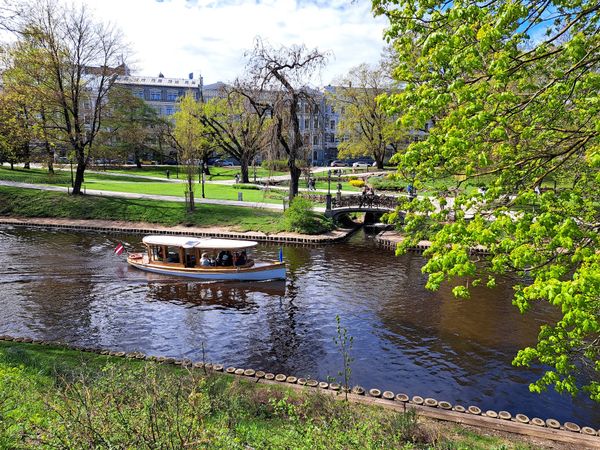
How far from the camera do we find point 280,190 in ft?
167

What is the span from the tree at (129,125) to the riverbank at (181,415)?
52.5 m

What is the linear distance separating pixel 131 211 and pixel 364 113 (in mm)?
35883

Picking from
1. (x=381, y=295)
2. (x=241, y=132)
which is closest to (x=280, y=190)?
(x=241, y=132)

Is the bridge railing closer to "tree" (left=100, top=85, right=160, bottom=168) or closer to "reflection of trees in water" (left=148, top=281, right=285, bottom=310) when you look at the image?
"reflection of trees in water" (left=148, top=281, right=285, bottom=310)

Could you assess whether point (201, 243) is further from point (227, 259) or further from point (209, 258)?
point (227, 259)

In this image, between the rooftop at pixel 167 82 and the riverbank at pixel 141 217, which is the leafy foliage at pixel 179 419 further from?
the rooftop at pixel 167 82

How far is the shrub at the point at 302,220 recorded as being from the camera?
34.8 metres

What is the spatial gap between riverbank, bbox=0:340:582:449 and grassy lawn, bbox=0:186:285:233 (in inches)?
923

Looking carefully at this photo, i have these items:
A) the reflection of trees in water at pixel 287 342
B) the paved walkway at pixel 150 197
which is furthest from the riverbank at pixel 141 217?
the reflection of trees in water at pixel 287 342

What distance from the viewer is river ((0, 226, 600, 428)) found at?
1422 centimetres

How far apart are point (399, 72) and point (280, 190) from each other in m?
41.7

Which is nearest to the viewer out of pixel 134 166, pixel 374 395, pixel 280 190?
pixel 374 395

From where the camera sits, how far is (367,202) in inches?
1521

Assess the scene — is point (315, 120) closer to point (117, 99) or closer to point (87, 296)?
point (87, 296)
